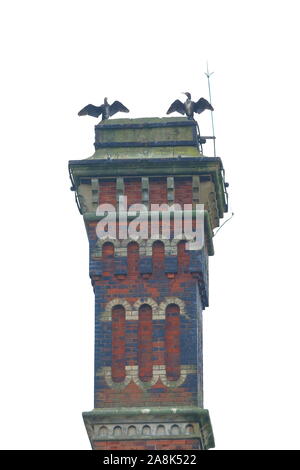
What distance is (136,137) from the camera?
140125mm

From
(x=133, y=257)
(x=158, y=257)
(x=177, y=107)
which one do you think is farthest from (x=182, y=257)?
(x=177, y=107)

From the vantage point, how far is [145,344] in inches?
5448

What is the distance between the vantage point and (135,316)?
138 meters

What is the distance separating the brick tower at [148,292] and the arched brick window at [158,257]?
26mm

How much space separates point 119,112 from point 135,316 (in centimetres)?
595

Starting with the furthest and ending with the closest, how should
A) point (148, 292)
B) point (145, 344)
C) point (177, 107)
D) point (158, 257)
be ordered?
point (177, 107) → point (158, 257) → point (148, 292) → point (145, 344)

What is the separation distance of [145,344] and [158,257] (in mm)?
2434

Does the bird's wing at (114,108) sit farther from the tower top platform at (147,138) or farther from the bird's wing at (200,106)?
the bird's wing at (200,106)

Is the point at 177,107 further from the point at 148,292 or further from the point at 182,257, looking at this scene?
the point at 148,292

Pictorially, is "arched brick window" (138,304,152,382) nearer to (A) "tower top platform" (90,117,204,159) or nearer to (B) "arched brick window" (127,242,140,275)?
(B) "arched brick window" (127,242,140,275)

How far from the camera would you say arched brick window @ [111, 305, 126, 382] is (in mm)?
138125
